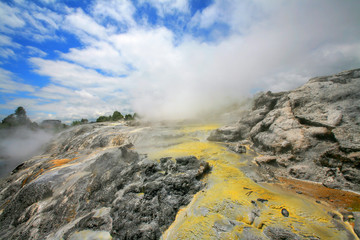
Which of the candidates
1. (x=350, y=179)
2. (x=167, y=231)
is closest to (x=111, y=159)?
(x=167, y=231)

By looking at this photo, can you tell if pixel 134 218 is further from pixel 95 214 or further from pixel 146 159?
pixel 146 159

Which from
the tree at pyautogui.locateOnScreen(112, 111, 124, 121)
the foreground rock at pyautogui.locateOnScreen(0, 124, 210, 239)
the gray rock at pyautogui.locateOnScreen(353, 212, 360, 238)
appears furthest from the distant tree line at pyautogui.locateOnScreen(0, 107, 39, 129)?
the gray rock at pyautogui.locateOnScreen(353, 212, 360, 238)

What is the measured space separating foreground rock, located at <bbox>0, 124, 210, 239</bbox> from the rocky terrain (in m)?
0.05

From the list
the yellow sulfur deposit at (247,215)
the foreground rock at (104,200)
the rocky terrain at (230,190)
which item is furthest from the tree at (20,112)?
the yellow sulfur deposit at (247,215)

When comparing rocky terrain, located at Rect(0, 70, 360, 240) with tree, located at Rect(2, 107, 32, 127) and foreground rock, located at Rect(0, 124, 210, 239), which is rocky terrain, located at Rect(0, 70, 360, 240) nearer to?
foreground rock, located at Rect(0, 124, 210, 239)

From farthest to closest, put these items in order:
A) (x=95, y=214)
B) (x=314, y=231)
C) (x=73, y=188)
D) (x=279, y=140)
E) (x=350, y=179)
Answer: (x=279, y=140), (x=73, y=188), (x=95, y=214), (x=350, y=179), (x=314, y=231)

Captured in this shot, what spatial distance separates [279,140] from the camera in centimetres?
1060

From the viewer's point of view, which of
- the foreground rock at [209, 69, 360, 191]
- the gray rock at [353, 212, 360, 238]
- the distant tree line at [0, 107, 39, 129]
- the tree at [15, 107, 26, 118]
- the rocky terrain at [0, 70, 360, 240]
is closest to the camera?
the gray rock at [353, 212, 360, 238]

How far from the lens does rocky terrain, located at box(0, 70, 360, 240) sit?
17.0 feet

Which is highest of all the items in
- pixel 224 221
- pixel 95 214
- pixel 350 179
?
pixel 350 179

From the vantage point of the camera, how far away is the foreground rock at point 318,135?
734cm

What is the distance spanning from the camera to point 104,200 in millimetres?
8141

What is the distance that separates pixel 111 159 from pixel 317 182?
13.2 m

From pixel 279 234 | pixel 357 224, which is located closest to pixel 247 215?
pixel 279 234
